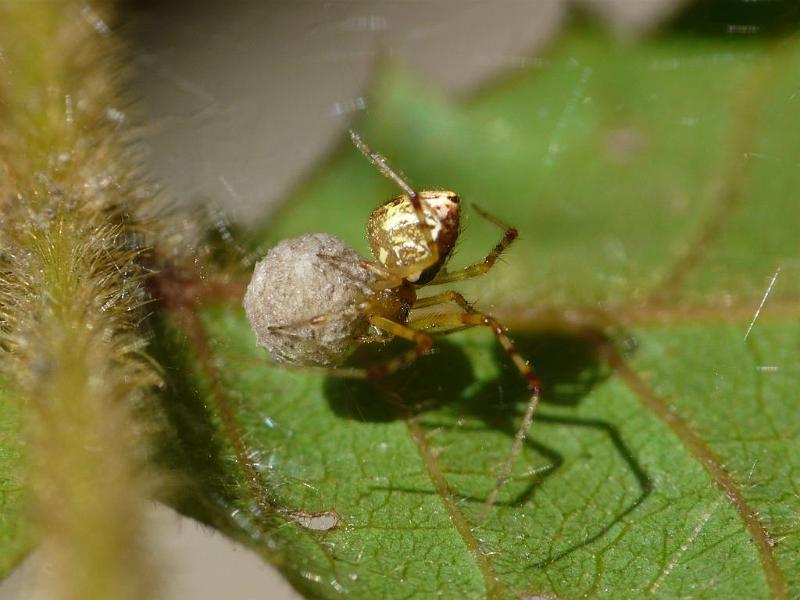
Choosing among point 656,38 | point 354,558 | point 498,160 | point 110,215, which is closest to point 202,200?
point 110,215

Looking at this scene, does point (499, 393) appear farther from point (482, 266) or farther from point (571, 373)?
point (482, 266)

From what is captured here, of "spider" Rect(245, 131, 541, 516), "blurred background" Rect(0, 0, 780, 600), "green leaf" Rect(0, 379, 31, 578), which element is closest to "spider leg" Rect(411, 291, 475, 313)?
"spider" Rect(245, 131, 541, 516)

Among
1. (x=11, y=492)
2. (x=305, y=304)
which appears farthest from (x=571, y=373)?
(x=11, y=492)

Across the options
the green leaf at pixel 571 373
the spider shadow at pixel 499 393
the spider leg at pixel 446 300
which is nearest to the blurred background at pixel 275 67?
the green leaf at pixel 571 373

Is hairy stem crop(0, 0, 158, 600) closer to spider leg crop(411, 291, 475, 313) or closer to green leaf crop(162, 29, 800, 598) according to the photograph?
green leaf crop(162, 29, 800, 598)

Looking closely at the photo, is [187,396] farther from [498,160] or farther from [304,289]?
[498,160]

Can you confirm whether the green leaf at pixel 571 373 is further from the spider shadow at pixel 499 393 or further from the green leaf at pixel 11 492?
the green leaf at pixel 11 492
